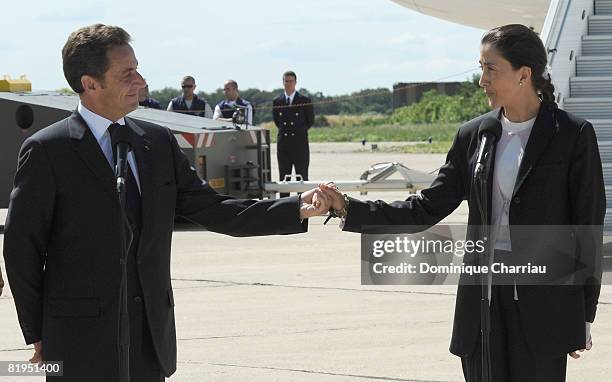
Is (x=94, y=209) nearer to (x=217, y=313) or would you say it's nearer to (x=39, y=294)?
(x=39, y=294)

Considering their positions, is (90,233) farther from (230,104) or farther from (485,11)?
(485,11)

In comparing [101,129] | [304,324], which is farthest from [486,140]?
[304,324]

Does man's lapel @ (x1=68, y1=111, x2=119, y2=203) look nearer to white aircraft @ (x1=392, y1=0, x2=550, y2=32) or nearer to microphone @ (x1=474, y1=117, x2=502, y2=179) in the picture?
microphone @ (x1=474, y1=117, x2=502, y2=179)

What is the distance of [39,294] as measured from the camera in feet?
13.7

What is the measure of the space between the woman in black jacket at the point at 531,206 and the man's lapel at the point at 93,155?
124cm

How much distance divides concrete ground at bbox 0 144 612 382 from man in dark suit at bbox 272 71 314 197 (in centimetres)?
653

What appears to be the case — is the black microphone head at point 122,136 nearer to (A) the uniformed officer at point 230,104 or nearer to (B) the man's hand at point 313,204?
(B) the man's hand at point 313,204

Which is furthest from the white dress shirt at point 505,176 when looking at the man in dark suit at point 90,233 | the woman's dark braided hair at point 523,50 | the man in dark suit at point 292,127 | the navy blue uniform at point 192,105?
the man in dark suit at point 292,127

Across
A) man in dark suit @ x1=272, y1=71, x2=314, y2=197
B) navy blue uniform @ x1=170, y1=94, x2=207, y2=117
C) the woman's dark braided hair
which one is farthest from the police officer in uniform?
the woman's dark braided hair

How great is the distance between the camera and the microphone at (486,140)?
4234 millimetres

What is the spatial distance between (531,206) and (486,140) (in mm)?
272

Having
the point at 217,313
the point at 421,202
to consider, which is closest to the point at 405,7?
the point at 217,313

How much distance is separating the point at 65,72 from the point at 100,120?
0.19 metres

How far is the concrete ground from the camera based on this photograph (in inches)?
281
